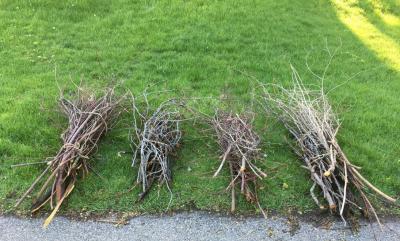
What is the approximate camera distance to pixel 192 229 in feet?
12.5

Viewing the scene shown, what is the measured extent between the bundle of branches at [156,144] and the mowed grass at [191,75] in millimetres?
116

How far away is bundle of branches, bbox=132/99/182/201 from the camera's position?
4216mm

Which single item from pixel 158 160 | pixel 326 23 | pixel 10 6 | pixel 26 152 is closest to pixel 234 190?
pixel 158 160

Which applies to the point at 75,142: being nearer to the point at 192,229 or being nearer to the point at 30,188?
the point at 30,188

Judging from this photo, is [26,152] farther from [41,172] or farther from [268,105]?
[268,105]

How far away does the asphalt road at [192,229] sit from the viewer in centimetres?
370

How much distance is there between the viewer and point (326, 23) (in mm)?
7777

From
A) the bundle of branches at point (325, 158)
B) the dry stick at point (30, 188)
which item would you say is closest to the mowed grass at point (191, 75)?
the dry stick at point (30, 188)

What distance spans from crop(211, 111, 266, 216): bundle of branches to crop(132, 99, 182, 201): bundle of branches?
1.47ft

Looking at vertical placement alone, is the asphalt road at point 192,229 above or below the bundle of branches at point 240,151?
below

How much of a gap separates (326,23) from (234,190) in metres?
4.66

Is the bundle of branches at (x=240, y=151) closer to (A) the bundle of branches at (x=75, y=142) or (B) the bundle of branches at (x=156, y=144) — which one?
(B) the bundle of branches at (x=156, y=144)

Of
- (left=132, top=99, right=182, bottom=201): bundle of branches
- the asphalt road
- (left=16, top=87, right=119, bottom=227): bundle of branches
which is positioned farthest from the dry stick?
(left=132, top=99, right=182, bottom=201): bundle of branches

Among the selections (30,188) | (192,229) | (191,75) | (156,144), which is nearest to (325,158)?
(192,229)
